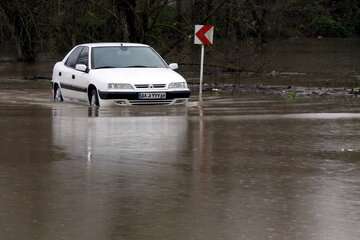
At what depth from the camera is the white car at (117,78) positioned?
18.5 meters

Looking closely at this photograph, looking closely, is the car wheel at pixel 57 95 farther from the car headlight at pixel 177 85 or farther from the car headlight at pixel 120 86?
the car headlight at pixel 177 85

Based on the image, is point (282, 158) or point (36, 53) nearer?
point (282, 158)

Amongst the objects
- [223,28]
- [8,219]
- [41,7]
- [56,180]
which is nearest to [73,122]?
[56,180]

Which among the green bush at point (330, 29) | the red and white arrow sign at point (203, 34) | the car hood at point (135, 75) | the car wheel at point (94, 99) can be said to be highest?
the red and white arrow sign at point (203, 34)

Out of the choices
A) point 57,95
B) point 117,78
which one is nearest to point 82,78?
point 117,78

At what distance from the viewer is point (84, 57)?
2030 centimetres

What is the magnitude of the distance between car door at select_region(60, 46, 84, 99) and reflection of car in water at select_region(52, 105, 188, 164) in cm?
248

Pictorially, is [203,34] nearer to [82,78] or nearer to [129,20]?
[82,78]

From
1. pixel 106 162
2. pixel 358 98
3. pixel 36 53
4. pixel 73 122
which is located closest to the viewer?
pixel 106 162

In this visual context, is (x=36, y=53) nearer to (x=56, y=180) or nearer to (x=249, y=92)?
(x=249, y=92)

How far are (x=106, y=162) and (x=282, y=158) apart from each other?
1969mm

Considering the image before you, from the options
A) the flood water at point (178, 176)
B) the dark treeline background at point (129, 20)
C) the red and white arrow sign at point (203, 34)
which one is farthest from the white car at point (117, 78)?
the dark treeline background at point (129, 20)

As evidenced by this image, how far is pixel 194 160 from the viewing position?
1095 centimetres

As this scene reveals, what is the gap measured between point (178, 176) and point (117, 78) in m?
9.08
